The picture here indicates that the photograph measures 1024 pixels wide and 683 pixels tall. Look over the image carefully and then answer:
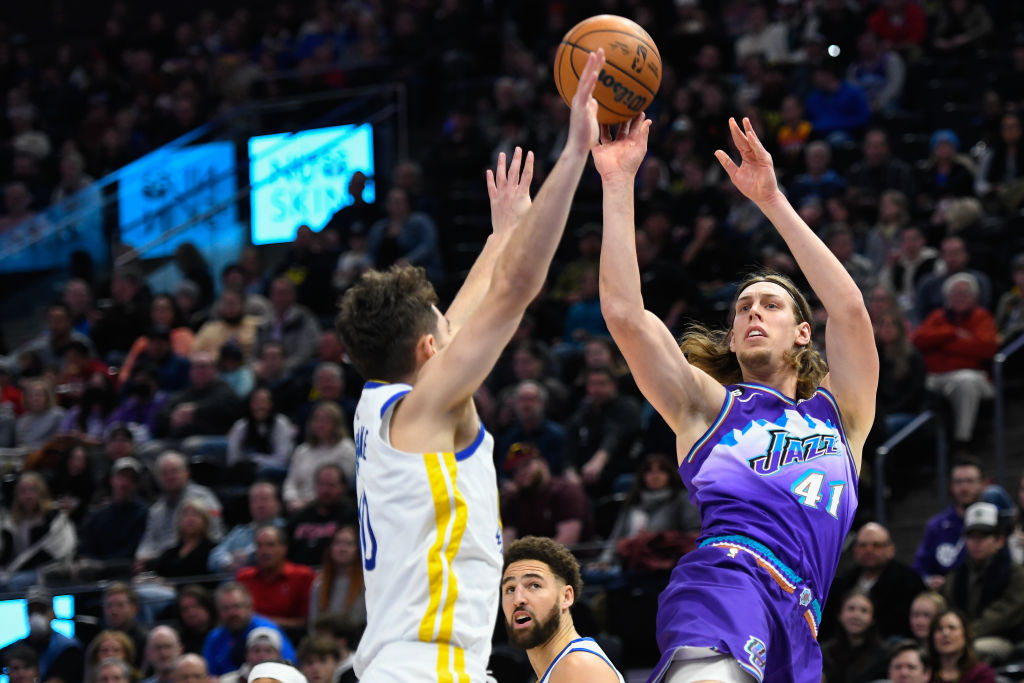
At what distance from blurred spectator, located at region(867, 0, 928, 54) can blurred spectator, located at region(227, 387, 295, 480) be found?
771 centimetres

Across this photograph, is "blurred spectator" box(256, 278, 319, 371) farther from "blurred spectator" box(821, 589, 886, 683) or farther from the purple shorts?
the purple shorts

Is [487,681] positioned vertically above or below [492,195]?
below

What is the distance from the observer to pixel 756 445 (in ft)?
15.4

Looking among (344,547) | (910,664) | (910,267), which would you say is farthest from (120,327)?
(910,664)

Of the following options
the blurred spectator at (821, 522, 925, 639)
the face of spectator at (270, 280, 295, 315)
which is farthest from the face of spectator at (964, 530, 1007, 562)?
the face of spectator at (270, 280, 295, 315)

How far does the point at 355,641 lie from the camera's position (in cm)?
919

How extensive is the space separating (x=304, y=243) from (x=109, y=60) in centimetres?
755

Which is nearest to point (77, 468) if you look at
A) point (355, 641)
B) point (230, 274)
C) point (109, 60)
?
point (230, 274)

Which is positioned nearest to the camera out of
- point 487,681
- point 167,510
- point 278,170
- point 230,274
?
point 487,681

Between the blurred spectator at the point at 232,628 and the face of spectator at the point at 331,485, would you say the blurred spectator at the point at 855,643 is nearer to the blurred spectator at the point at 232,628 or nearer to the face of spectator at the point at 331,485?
the blurred spectator at the point at 232,628

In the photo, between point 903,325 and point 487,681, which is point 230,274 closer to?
point 903,325

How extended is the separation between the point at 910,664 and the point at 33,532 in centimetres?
719

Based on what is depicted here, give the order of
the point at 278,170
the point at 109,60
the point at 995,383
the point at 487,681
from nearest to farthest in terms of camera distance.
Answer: the point at 487,681, the point at 995,383, the point at 278,170, the point at 109,60

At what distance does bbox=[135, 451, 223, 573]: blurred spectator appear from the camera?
11492mm
